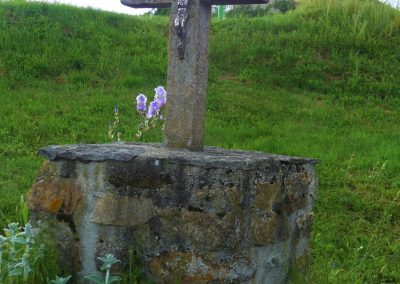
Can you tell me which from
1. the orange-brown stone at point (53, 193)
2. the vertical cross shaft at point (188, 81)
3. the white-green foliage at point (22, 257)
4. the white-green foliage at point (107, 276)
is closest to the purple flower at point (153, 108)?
the vertical cross shaft at point (188, 81)

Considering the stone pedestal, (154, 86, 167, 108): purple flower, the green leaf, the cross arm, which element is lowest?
the green leaf

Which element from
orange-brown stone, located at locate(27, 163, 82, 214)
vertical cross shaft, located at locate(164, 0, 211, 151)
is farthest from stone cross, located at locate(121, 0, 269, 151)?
orange-brown stone, located at locate(27, 163, 82, 214)

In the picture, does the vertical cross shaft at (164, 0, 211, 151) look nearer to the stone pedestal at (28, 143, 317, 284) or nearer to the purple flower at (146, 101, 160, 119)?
the stone pedestal at (28, 143, 317, 284)

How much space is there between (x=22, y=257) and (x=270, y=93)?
7.20 metres

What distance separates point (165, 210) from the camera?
8.55ft

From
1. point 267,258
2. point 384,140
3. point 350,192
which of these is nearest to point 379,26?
point 384,140

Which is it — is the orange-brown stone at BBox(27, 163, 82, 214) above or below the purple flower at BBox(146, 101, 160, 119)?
below

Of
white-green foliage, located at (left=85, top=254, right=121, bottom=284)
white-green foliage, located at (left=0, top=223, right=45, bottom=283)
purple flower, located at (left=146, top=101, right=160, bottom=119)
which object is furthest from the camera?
purple flower, located at (left=146, top=101, right=160, bottom=119)

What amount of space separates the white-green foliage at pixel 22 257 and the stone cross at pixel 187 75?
952 mm

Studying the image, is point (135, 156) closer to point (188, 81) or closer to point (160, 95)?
point (188, 81)

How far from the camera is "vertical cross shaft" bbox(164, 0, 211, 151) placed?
10.5 feet

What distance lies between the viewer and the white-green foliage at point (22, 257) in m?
2.49

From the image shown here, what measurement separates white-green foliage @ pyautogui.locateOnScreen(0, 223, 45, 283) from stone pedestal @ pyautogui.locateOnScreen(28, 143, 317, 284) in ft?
0.41

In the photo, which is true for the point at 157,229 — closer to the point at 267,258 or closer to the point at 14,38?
the point at 267,258
